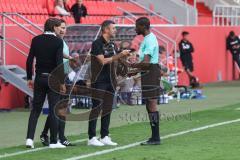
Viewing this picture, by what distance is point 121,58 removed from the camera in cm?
1291

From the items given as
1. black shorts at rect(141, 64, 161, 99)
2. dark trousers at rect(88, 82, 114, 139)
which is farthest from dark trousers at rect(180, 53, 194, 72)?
dark trousers at rect(88, 82, 114, 139)

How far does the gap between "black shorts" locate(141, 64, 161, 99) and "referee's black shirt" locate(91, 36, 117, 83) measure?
0.56m

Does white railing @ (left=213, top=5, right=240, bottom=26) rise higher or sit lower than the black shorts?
higher

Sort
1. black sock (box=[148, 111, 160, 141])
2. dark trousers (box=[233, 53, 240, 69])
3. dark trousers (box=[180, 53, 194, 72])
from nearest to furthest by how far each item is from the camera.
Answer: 1. black sock (box=[148, 111, 160, 141])
2. dark trousers (box=[180, 53, 194, 72])
3. dark trousers (box=[233, 53, 240, 69])

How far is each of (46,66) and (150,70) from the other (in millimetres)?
1636

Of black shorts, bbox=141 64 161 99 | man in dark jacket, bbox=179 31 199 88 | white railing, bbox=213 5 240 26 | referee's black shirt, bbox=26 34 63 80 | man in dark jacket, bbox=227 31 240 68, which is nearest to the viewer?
referee's black shirt, bbox=26 34 63 80

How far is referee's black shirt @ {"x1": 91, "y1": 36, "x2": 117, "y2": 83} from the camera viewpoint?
41.9 ft

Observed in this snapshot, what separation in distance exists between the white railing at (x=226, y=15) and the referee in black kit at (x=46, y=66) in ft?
69.5

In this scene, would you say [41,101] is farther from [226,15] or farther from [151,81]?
[226,15]

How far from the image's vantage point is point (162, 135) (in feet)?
46.8

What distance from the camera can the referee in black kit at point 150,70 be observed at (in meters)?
12.8

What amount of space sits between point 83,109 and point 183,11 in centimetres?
1277

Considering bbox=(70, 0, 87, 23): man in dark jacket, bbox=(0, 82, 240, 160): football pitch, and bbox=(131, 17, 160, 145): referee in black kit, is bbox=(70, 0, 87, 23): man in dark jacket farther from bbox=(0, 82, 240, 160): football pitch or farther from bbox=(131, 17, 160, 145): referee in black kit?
bbox=(131, 17, 160, 145): referee in black kit

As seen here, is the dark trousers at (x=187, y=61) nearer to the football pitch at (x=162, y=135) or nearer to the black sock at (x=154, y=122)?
the football pitch at (x=162, y=135)
